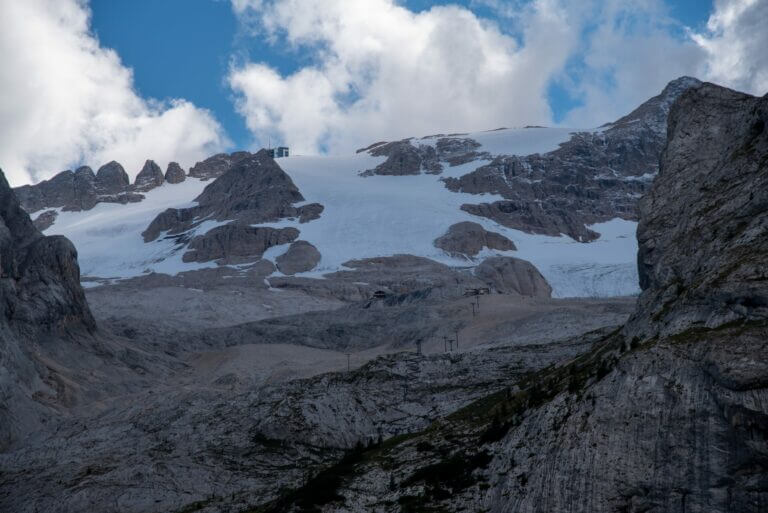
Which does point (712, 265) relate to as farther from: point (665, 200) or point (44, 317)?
point (44, 317)

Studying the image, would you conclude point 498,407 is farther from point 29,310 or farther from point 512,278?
point 512,278

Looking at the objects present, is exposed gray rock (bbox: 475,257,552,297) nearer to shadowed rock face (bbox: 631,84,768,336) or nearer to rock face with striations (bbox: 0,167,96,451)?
rock face with striations (bbox: 0,167,96,451)

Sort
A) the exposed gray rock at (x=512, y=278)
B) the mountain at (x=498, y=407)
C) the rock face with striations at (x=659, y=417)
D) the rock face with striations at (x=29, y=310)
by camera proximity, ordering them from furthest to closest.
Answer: the exposed gray rock at (x=512, y=278) → the rock face with striations at (x=29, y=310) → the mountain at (x=498, y=407) → the rock face with striations at (x=659, y=417)

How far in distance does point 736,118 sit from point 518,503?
26.5 meters

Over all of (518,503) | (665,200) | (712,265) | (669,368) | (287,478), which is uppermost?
(665,200)

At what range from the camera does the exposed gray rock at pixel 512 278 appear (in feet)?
616

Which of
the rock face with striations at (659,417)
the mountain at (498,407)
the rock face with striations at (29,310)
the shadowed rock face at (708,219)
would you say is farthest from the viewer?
the rock face with striations at (29,310)

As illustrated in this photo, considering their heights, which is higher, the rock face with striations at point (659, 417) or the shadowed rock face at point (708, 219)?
the shadowed rock face at point (708, 219)

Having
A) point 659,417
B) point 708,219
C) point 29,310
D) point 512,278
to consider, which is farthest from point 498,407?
Answer: point 512,278

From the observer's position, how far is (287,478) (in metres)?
42.2

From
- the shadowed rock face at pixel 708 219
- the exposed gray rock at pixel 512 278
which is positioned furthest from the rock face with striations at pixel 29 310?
the exposed gray rock at pixel 512 278

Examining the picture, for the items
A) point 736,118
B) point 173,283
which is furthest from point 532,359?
point 173,283

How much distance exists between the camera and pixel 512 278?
630 feet

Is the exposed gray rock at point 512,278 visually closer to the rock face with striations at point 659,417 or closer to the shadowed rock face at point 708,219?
the shadowed rock face at point 708,219
